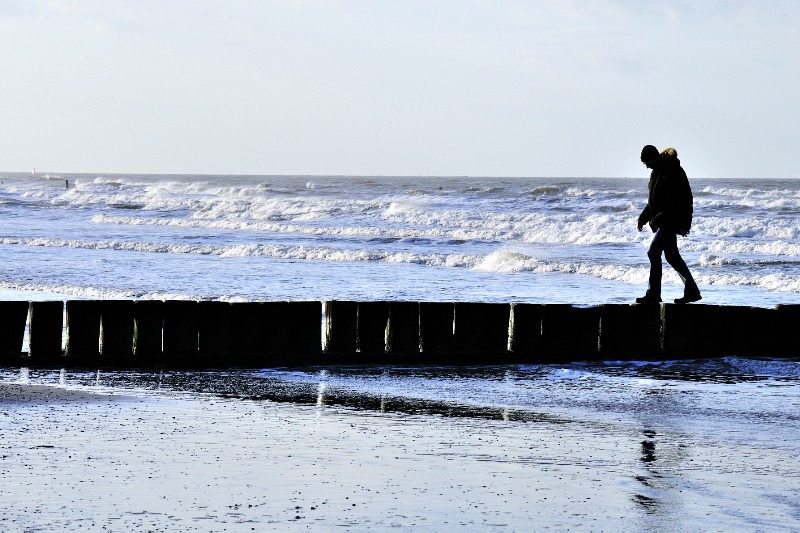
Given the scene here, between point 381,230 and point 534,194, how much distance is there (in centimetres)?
1867

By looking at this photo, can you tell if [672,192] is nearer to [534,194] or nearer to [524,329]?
[524,329]

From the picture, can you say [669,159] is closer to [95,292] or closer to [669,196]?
[669,196]

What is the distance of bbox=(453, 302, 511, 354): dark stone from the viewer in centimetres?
794

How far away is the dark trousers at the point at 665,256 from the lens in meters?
8.32

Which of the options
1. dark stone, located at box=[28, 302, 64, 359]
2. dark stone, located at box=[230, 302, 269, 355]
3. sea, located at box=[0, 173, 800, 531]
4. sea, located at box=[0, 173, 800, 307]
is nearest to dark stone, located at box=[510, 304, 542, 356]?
sea, located at box=[0, 173, 800, 531]

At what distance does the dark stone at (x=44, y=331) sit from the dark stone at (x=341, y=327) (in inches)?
84.6

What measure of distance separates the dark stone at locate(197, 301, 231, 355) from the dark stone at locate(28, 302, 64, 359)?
110cm

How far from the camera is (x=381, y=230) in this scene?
107 feet

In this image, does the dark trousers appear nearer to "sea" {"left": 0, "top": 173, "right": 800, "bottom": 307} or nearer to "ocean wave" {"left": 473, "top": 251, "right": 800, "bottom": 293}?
"sea" {"left": 0, "top": 173, "right": 800, "bottom": 307}

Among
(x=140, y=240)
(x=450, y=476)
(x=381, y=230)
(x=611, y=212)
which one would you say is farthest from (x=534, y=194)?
(x=450, y=476)

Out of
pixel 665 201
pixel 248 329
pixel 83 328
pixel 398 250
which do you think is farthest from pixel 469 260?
pixel 83 328

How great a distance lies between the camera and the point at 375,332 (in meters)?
7.87

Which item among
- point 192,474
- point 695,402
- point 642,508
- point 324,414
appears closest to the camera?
point 642,508

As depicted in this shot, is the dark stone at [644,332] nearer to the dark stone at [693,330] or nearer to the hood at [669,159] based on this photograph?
the dark stone at [693,330]
